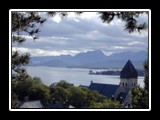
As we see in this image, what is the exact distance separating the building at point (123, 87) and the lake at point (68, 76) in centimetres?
4

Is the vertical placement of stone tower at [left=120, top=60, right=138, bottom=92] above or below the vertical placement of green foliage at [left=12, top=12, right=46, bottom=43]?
below

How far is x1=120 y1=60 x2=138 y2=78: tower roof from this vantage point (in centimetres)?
410

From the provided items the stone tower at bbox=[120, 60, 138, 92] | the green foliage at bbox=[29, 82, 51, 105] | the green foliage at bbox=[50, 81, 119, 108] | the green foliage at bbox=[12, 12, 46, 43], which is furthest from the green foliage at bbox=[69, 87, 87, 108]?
the green foliage at bbox=[12, 12, 46, 43]

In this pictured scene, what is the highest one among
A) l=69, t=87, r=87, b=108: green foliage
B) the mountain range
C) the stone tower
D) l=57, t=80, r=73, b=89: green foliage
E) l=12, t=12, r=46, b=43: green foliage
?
l=12, t=12, r=46, b=43: green foliage

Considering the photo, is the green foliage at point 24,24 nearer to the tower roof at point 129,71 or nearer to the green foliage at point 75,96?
the green foliage at point 75,96

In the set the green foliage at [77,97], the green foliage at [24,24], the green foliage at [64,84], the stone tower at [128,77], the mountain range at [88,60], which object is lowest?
the green foliage at [77,97]

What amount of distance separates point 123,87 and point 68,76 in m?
0.50

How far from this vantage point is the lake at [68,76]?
162 inches

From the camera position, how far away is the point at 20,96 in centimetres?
411

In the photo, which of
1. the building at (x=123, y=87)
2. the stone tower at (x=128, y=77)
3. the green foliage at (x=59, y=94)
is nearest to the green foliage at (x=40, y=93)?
the green foliage at (x=59, y=94)

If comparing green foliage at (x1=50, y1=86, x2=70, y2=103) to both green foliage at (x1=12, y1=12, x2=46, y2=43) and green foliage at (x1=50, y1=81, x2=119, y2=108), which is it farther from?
green foliage at (x1=12, y1=12, x2=46, y2=43)

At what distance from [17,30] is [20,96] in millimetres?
590
